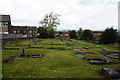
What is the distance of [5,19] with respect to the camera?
3672 centimetres

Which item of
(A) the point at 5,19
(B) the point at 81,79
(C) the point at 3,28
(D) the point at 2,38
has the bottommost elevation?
(B) the point at 81,79

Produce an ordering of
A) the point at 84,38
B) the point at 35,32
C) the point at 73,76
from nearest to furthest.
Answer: the point at 73,76 → the point at 84,38 → the point at 35,32

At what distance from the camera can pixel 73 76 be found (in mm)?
7973

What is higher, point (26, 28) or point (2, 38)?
point (26, 28)

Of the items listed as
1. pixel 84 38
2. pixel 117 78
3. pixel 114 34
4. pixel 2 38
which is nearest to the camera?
pixel 117 78

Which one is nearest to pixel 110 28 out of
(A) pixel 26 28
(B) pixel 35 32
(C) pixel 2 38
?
(C) pixel 2 38

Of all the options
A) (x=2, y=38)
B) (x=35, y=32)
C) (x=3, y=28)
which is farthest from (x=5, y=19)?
(x=35, y=32)

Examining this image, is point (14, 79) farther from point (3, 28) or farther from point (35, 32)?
point (35, 32)

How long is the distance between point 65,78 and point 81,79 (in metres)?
1.05

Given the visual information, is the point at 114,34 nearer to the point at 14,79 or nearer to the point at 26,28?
the point at 14,79

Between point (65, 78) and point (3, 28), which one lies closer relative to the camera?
point (65, 78)

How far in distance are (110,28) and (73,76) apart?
33.7m

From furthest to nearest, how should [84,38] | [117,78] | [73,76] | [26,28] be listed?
[26,28] → [84,38] → [73,76] → [117,78]

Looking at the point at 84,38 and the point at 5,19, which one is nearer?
the point at 5,19
